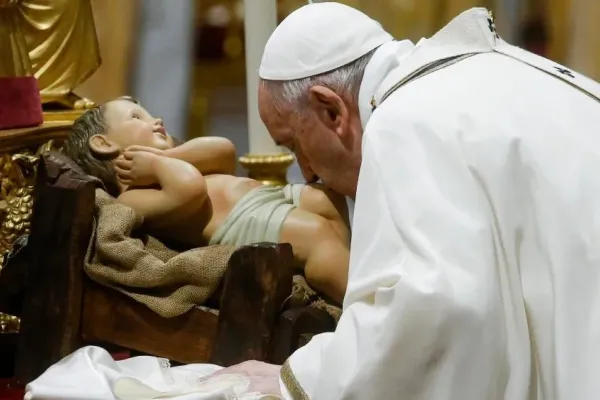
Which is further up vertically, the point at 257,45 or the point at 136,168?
the point at 257,45

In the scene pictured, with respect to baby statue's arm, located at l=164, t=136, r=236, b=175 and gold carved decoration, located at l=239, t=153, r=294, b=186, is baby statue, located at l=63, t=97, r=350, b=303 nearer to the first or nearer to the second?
baby statue's arm, located at l=164, t=136, r=236, b=175

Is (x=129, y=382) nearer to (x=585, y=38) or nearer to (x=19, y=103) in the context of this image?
(x=19, y=103)

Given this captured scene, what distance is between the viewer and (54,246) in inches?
72.0

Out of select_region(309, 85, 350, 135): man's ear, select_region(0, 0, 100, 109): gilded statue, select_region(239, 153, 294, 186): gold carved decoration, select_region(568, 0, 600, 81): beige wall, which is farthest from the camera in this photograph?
select_region(568, 0, 600, 81): beige wall

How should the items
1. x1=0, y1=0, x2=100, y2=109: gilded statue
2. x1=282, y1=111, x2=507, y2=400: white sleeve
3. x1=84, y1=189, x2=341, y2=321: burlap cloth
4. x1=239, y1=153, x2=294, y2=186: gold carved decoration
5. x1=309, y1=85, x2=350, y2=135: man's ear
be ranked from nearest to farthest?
x1=282, y1=111, x2=507, y2=400: white sleeve → x1=309, y1=85, x2=350, y2=135: man's ear → x1=84, y1=189, x2=341, y2=321: burlap cloth → x1=239, y1=153, x2=294, y2=186: gold carved decoration → x1=0, y1=0, x2=100, y2=109: gilded statue

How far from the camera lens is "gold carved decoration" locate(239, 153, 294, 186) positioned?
2.70 m

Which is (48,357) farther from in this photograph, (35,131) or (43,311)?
(35,131)

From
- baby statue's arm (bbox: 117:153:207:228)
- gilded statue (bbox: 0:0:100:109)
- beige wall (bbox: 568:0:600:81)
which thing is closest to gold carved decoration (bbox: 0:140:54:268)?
baby statue's arm (bbox: 117:153:207:228)

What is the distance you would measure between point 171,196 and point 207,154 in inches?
7.6

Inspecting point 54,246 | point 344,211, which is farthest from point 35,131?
point 344,211

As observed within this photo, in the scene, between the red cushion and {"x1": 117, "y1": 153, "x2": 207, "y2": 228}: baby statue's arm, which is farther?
the red cushion

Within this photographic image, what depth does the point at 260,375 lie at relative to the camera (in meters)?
1.35

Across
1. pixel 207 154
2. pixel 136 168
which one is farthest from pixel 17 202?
pixel 207 154

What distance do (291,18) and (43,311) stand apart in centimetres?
74
